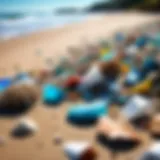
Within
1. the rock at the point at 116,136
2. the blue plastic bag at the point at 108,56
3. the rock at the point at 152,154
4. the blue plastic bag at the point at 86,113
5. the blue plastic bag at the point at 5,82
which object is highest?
the blue plastic bag at the point at 108,56

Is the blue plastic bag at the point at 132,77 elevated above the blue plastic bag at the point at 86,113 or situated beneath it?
elevated above

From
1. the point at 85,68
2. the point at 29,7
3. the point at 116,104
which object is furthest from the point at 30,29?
the point at 116,104

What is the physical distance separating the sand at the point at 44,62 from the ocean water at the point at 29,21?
0.05ft

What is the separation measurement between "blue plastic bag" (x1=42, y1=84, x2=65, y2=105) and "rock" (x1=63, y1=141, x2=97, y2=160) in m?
0.12

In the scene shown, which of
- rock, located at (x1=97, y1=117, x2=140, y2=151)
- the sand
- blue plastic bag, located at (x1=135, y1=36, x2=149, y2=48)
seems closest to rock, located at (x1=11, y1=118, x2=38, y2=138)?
the sand

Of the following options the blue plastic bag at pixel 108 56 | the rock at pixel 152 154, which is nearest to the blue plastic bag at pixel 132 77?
the blue plastic bag at pixel 108 56

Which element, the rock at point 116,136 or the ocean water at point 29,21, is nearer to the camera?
the rock at point 116,136

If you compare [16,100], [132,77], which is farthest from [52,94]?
[132,77]

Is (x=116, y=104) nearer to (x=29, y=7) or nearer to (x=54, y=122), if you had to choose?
(x=54, y=122)

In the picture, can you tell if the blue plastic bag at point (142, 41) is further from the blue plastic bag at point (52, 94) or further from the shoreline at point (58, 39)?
the blue plastic bag at point (52, 94)

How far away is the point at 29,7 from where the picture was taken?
0.81m

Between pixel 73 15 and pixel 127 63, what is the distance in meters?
0.18

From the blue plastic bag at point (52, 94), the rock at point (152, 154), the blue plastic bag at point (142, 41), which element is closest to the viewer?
the rock at point (152, 154)

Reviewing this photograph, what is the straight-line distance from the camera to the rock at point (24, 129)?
0.70 m
